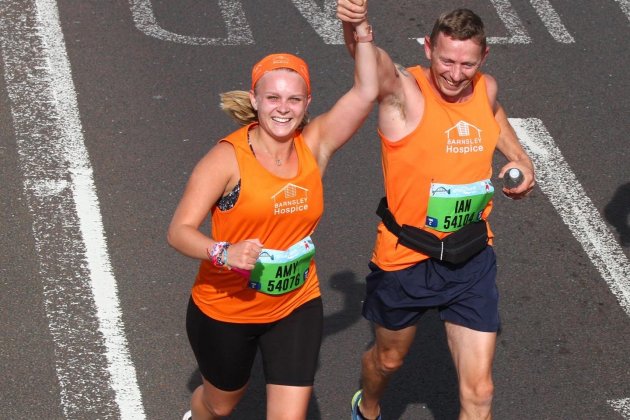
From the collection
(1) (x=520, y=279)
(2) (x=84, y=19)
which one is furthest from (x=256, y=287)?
(2) (x=84, y=19)

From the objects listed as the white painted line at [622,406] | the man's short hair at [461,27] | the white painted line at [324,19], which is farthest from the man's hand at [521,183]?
the white painted line at [324,19]

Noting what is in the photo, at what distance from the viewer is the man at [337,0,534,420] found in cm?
621

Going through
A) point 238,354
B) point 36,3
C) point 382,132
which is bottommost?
point 36,3

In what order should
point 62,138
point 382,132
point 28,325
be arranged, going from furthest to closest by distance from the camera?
point 62,138 < point 28,325 < point 382,132

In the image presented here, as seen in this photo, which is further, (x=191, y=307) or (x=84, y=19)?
(x=84, y=19)

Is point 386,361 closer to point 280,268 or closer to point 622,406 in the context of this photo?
point 280,268

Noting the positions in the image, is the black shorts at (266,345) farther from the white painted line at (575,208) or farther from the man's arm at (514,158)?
the white painted line at (575,208)

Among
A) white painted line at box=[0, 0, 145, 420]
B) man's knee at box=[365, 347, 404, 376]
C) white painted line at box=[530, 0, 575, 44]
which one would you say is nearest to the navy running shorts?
man's knee at box=[365, 347, 404, 376]

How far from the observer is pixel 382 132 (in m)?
6.30

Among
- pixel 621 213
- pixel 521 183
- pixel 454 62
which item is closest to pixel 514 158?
pixel 521 183

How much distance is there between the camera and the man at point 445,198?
6211 millimetres

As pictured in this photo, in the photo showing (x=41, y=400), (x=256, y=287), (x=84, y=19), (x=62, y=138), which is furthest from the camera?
(x=84, y=19)

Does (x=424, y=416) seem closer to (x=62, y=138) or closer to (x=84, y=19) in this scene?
(x=62, y=138)

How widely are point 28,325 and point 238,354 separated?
79.1 inches
